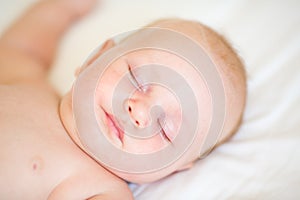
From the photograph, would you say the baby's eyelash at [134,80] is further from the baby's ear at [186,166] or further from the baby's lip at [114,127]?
the baby's ear at [186,166]

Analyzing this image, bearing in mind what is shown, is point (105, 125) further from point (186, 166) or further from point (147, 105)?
point (186, 166)

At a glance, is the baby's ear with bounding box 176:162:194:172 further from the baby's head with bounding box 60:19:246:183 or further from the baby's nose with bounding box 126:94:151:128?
the baby's nose with bounding box 126:94:151:128

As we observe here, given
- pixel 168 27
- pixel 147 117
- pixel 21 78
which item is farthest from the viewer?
pixel 21 78

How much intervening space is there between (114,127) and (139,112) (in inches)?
3.0

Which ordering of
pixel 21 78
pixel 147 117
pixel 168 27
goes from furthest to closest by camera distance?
1. pixel 21 78
2. pixel 168 27
3. pixel 147 117

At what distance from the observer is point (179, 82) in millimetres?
776

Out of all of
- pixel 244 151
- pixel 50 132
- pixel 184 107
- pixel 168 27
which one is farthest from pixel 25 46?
pixel 244 151

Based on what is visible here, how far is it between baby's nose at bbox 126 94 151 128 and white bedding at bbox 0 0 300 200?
0.66 feet

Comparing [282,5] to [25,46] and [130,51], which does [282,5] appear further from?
[25,46]

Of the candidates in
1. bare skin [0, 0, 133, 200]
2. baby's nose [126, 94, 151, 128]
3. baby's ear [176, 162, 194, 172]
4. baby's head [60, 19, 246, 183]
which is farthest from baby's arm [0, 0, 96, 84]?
baby's ear [176, 162, 194, 172]

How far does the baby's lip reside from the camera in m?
0.78

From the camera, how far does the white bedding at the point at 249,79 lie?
2.60 ft

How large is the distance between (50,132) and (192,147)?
35 centimetres

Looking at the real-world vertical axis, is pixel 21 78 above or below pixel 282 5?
below
